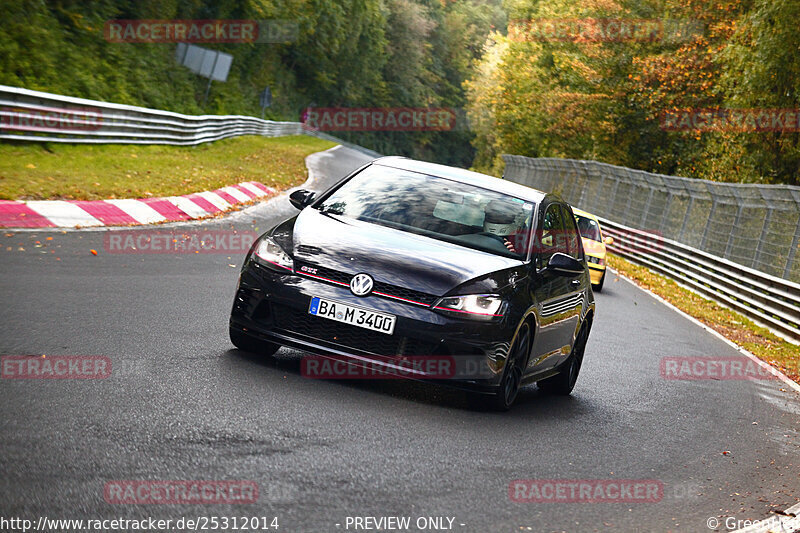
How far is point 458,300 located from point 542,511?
2005mm

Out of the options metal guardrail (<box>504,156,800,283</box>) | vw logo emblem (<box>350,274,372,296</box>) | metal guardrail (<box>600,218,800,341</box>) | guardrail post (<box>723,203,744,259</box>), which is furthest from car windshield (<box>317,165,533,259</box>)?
guardrail post (<box>723,203,744,259</box>)

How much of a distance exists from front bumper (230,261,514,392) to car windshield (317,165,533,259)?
0.97m

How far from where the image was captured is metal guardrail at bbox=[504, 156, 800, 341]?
18891 mm

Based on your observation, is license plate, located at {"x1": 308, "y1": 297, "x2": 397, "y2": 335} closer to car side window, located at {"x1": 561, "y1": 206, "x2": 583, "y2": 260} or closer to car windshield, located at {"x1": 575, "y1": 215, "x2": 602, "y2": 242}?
car side window, located at {"x1": 561, "y1": 206, "x2": 583, "y2": 260}

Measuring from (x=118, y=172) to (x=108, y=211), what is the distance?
5508mm

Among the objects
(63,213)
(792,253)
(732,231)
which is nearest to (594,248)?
(792,253)

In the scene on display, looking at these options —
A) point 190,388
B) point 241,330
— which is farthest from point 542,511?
point 241,330

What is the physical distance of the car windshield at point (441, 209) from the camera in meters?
8.08

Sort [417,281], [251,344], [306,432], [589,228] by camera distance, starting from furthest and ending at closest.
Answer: [589,228], [251,344], [417,281], [306,432]

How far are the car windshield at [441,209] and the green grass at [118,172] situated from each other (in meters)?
7.26

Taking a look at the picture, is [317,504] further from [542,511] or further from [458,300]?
[458,300]

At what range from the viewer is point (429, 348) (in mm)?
7098

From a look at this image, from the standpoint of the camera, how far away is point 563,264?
833cm

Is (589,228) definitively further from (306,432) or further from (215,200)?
(306,432)
